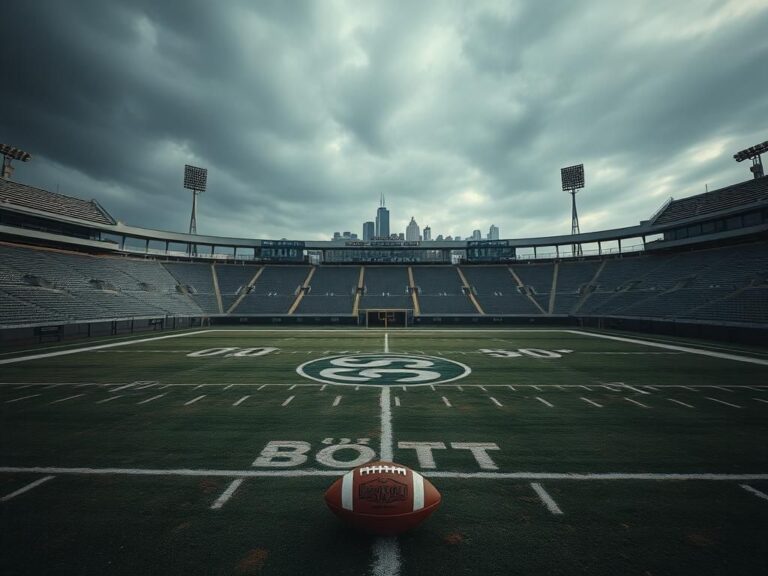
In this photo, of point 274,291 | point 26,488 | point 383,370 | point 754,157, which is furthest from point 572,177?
point 26,488

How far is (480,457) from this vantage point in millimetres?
7344

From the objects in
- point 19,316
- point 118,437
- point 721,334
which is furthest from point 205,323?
point 721,334

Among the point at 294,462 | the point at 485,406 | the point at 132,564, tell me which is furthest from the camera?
the point at 485,406

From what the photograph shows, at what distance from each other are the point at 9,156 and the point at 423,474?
195ft

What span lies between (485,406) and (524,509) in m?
5.51

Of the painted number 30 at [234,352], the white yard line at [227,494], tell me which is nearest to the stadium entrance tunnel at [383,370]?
the painted number 30 at [234,352]

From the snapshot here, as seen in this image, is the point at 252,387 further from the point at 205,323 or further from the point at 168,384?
the point at 205,323

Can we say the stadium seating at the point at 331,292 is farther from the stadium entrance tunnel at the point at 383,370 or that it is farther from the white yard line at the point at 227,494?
the white yard line at the point at 227,494

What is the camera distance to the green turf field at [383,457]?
14.6 ft

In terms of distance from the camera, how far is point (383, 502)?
4.63m

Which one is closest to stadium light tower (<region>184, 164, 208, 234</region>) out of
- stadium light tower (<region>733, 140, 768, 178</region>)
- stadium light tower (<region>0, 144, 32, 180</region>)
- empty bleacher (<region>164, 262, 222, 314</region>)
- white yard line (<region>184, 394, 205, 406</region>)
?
empty bleacher (<region>164, 262, 222, 314</region>)

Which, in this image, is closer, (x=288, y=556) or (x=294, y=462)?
(x=288, y=556)

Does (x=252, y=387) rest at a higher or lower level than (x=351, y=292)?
lower

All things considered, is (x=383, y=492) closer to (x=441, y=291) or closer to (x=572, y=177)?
(x=441, y=291)
